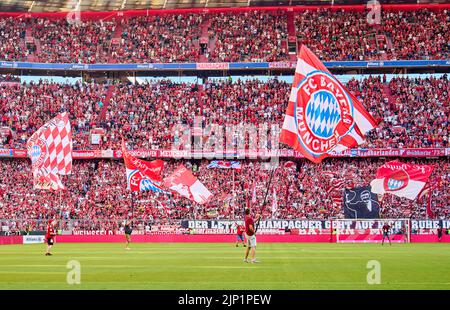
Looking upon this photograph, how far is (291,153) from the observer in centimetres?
6812

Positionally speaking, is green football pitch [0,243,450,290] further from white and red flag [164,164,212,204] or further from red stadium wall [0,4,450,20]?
red stadium wall [0,4,450,20]

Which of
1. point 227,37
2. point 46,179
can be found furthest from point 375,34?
point 46,179

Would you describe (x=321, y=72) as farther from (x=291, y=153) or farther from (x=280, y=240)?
(x=291, y=153)

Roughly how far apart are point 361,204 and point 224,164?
16.5 meters

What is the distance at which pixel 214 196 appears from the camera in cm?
6375

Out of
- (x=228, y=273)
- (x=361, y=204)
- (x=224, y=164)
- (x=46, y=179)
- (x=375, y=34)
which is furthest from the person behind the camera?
(x=375, y=34)

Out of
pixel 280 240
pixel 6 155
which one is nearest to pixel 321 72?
pixel 280 240

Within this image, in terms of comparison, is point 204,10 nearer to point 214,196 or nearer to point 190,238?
point 214,196

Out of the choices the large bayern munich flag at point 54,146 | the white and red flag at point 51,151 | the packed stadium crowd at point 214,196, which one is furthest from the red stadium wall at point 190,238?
the large bayern munich flag at point 54,146

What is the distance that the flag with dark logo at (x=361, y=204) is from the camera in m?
54.5

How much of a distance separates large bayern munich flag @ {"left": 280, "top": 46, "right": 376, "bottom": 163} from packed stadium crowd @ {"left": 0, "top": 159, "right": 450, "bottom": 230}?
123 feet

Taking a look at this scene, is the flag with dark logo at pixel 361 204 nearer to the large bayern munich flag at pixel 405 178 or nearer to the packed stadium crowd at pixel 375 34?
the large bayern munich flag at pixel 405 178

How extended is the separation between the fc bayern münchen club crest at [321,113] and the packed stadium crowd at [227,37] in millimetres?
53886

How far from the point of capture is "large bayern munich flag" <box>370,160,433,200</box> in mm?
49375
